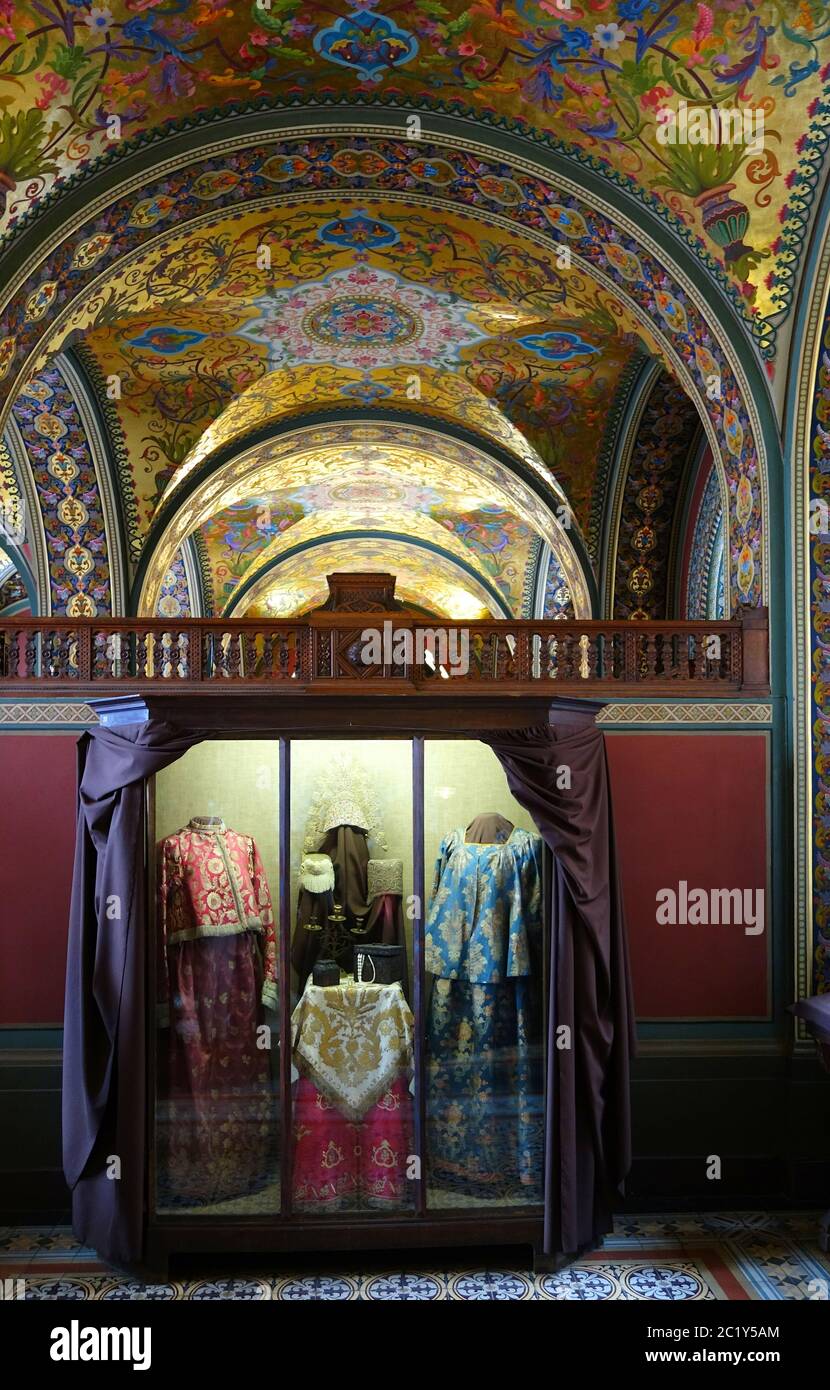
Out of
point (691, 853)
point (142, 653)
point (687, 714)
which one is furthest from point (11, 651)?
point (691, 853)

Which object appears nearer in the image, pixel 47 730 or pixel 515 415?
pixel 47 730

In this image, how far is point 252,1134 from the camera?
19.0ft

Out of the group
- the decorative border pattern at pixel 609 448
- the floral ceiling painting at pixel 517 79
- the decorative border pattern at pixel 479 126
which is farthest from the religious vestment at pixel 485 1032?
the decorative border pattern at pixel 609 448

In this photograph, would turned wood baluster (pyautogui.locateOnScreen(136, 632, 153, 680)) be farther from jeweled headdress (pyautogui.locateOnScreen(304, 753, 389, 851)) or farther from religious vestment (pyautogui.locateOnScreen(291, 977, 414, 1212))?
religious vestment (pyautogui.locateOnScreen(291, 977, 414, 1212))

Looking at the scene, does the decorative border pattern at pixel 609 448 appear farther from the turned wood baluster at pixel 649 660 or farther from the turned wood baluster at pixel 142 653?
→ the turned wood baluster at pixel 142 653

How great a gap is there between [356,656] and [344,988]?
6.70 ft

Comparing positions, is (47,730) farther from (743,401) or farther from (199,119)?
(743,401)

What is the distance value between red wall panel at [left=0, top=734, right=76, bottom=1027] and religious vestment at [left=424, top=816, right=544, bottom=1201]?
228 centimetres

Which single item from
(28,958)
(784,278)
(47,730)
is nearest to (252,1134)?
(28,958)

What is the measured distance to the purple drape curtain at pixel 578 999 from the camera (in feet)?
18.6

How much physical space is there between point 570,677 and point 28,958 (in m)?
3.51

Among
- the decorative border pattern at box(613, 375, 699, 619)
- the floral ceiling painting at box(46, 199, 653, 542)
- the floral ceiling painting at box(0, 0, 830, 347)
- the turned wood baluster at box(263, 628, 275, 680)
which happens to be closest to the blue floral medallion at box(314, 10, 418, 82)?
the floral ceiling painting at box(0, 0, 830, 347)

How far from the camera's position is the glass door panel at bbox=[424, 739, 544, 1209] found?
583 cm

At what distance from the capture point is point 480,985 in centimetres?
590
